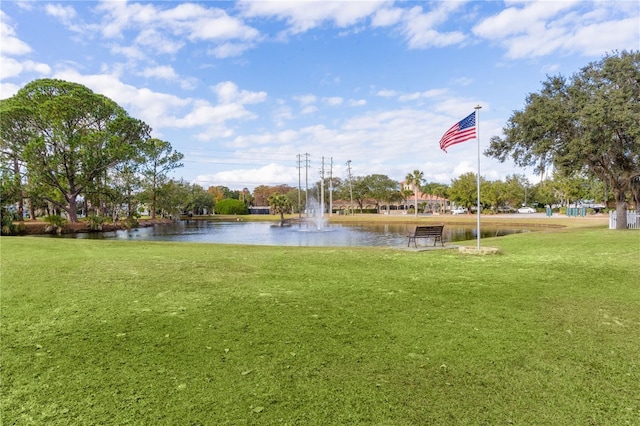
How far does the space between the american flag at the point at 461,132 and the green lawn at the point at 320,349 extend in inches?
250

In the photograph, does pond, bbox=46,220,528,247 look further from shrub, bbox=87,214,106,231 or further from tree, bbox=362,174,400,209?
tree, bbox=362,174,400,209

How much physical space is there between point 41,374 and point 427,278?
646 centimetres

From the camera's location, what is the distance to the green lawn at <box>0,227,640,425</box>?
294 centimetres

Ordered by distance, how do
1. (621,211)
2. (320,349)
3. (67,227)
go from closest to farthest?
(320,349) → (621,211) → (67,227)

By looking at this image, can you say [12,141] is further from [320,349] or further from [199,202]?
[199,202]

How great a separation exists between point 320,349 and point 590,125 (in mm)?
20471

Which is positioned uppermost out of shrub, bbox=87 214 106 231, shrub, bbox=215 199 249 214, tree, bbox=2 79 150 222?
tree, bbox=2 79 150 222

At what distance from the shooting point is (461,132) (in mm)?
13086

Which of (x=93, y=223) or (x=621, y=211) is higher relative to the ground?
(x=621, y=211)

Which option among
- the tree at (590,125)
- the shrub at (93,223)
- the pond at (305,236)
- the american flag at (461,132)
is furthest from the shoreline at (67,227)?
the tree at (590,125)

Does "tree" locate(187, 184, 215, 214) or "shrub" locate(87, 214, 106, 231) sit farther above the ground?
"tree" locate(187, 184, 215, 214)

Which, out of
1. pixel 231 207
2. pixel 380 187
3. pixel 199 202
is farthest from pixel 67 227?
pixel 380 187

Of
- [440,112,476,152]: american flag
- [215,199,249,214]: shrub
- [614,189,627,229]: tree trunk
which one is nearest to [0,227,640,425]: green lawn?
[440,112,476,152]: american flag

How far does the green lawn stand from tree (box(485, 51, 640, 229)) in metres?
13.7
